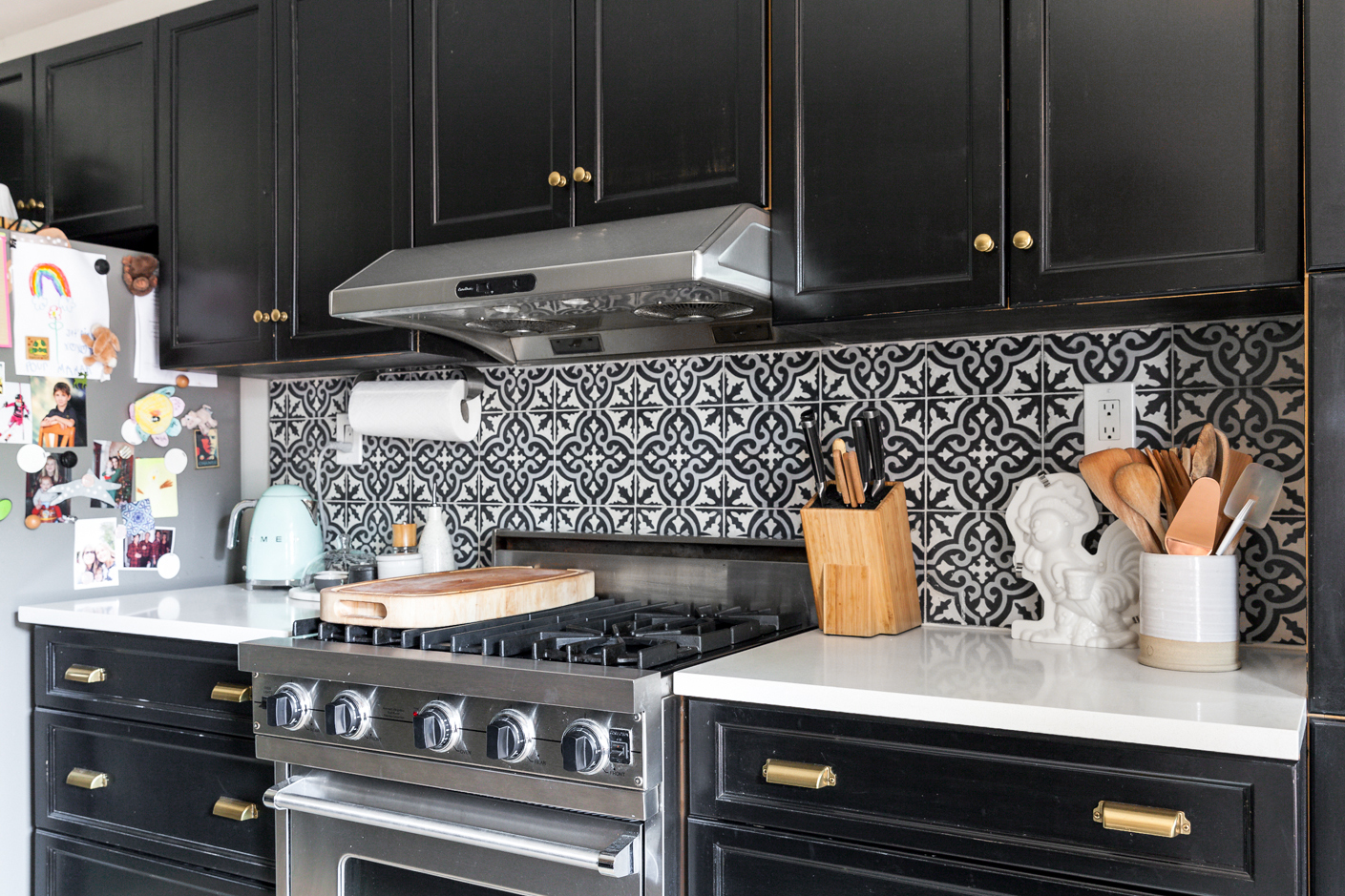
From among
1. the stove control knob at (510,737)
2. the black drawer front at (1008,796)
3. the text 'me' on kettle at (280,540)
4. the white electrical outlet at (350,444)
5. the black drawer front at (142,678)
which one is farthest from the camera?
the white electrical outlet at (350,444)

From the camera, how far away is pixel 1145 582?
5.04ft

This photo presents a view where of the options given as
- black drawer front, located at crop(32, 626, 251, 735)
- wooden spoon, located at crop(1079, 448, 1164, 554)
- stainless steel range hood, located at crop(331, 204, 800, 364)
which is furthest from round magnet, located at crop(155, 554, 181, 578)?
wooden spoon, located at crop(1079, 448, 1164, 554)

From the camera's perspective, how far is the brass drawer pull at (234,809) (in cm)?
198

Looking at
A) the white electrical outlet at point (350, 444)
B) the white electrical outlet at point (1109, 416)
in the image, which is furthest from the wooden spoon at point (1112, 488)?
the white electrical outlet at point (350, 444)

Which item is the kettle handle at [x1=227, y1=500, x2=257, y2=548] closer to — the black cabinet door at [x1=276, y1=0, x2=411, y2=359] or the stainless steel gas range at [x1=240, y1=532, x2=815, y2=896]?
the black cabinet door at [x1=276, y1=0, x2=411, y2=359]

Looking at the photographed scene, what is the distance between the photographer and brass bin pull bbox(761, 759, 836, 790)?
140cm

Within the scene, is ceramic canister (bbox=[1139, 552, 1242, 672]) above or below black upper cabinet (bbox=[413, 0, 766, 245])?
below

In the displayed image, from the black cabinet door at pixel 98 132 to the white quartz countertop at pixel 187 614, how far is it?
94cm

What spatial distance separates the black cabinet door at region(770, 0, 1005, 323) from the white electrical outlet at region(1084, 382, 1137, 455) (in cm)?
37

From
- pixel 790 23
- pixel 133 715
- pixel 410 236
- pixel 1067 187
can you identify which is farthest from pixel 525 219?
pixel 133 715

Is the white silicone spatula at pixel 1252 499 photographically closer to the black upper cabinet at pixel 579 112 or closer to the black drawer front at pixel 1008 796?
the black drawer front at pixel 1008 796

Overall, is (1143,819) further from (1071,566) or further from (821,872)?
(1071,566)

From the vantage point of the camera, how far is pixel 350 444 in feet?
8.77

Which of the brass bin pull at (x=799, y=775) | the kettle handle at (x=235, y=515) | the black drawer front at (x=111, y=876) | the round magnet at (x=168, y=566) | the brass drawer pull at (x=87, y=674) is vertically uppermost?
the kettle handle at (x=235, y=515)
